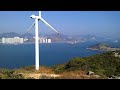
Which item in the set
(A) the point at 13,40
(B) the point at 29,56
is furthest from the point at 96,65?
(B) the point at 29,56

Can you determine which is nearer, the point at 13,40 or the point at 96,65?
the point at 96,65

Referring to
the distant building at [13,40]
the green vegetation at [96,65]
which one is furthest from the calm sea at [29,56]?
the green vegetation at [96,65]

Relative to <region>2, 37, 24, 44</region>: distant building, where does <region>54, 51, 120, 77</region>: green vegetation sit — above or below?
below

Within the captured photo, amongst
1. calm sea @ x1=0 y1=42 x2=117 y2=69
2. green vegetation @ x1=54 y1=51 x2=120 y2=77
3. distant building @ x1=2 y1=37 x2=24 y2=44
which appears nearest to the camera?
green vegetation @ x1=54 y1=51 x2=120 y2=77

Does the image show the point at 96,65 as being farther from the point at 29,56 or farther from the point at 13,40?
the point at 29,56

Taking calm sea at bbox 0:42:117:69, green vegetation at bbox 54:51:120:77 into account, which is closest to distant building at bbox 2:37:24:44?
calm sea at bbox 0:42:117:69

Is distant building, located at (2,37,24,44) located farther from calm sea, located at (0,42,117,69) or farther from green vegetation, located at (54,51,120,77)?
green vegetation, located at (54,51,120,77)
